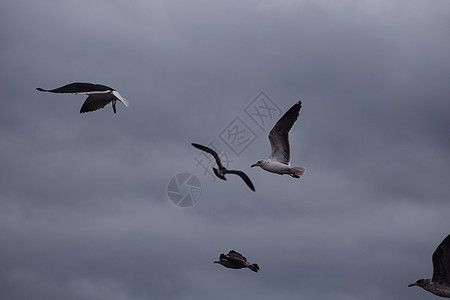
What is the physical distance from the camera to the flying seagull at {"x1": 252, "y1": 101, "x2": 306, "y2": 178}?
32812mm

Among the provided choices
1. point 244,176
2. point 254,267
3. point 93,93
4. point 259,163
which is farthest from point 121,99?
point 244,176

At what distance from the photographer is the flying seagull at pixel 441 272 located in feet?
92.0

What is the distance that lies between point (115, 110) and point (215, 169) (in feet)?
57.3

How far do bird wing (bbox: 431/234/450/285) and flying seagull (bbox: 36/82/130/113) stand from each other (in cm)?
1398

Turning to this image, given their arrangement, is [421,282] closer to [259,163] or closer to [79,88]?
[259,163]

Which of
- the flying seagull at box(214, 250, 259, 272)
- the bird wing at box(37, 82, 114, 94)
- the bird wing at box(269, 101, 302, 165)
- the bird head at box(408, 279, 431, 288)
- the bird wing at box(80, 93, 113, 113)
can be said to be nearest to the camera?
the bird head at box(408, 279, 431, 288)

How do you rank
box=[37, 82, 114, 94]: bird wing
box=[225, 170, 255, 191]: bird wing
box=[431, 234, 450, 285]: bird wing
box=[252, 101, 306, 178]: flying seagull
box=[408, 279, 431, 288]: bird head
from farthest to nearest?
box=[252, 101, 306, 178]: flying seagull < box=[37, 82, 114, 94]: bird wing < box=[408, 279, 431, 288]: bird head < box=[431, 234, 450, 285]: bird wing < box=[225, 170, 255, 191]: bird wing

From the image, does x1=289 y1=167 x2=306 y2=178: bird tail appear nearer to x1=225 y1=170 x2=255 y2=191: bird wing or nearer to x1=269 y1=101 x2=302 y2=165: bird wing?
x1=269 y1=101 x2=302 y2=165: bird wing

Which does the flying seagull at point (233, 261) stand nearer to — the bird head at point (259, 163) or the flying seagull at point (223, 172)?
the bird head at point (259, 163)

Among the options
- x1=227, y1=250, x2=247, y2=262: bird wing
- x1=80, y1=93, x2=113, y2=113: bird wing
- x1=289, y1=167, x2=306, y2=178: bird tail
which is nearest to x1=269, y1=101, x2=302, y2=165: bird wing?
x1=289, y1=167, x2=306, y2=178: bird tail

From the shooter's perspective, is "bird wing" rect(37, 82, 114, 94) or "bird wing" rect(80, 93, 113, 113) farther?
"bird wing" rect(80, 93, 113, 113)

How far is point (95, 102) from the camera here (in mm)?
38188

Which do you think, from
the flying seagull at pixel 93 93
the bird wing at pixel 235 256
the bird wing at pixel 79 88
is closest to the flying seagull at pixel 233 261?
the bird wing at pixel 235 256

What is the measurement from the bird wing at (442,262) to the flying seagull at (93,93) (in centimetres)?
1398
